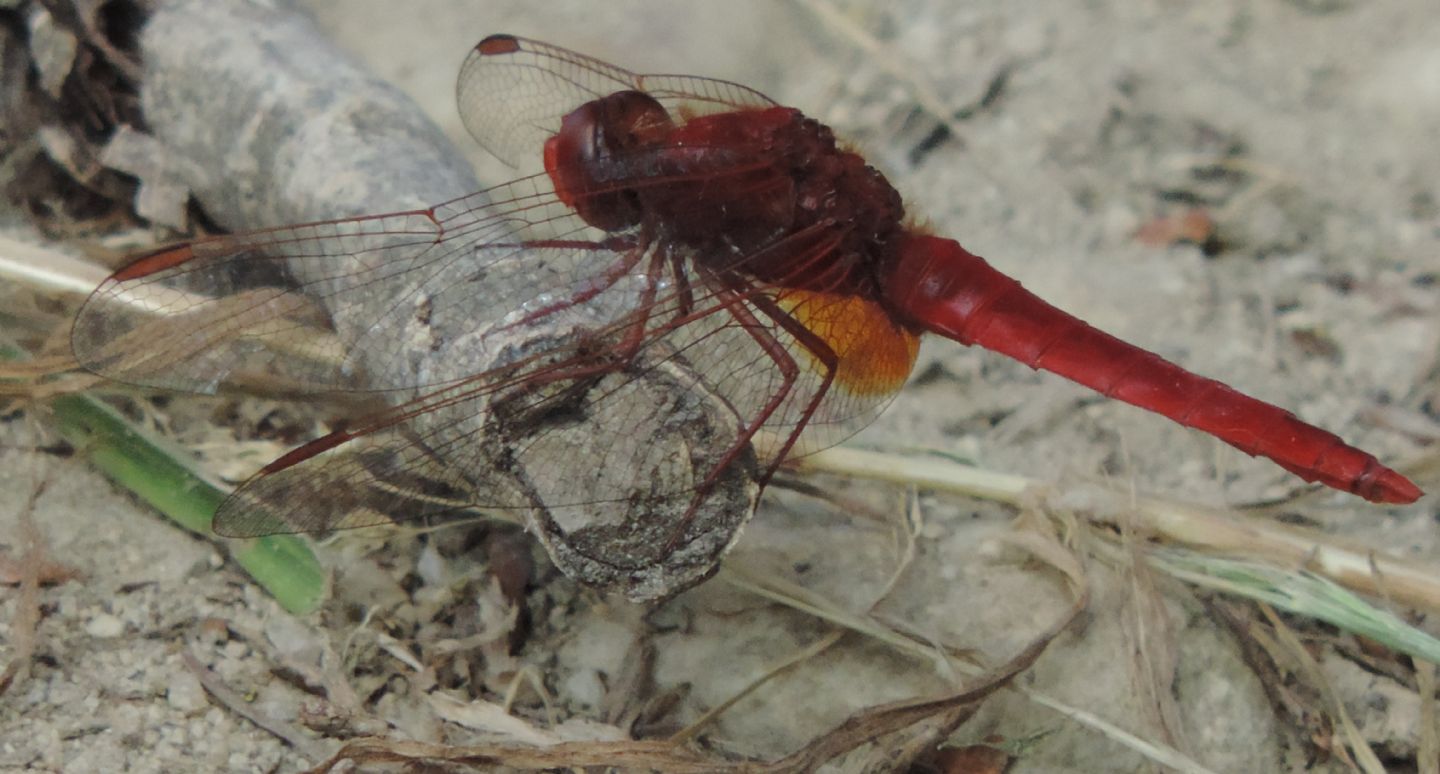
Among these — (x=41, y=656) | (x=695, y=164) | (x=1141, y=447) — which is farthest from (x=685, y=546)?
(x=1141, y=447)

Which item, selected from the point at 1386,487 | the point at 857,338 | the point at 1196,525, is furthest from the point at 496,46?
the point at 1386,487

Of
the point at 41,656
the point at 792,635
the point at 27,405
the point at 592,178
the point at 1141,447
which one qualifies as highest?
the point at 592,178

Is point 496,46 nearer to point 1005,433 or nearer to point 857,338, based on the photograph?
point 857,338

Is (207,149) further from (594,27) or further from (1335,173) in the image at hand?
(1335,173)

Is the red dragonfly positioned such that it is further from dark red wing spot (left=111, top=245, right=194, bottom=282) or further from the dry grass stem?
the dry grass stem

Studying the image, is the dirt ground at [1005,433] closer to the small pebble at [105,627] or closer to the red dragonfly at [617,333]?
the small pebble at [105,627]
